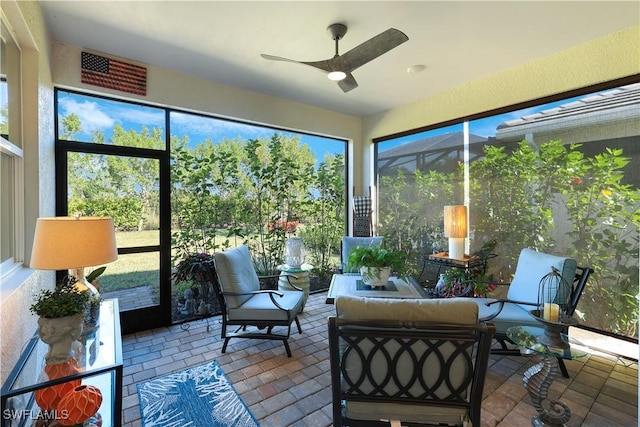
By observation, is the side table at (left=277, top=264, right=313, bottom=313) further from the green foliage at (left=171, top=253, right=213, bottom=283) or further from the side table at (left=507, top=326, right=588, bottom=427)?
the side table at (left=507, top=326, right=588, bottom=427)

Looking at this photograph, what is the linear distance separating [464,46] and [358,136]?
245cm

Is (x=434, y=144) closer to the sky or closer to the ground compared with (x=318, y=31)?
closer to the ground

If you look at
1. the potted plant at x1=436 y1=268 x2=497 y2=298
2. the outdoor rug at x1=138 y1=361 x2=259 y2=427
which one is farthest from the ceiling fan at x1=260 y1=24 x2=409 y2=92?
the outdoor rug at x1=138 y1=361 x2=259 y2=427

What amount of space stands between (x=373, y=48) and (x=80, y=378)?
2.71 metres

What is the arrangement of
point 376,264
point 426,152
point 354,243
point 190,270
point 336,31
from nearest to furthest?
1. point 336,31
2. point 376,264
3. point 190,270
4. point 354,243
5. point 426,152

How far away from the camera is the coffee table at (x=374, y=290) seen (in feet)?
8.84

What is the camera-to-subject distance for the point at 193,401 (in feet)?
6.83

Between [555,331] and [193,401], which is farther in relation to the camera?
[193,401]

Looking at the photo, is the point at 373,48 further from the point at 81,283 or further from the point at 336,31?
the point at 81,283

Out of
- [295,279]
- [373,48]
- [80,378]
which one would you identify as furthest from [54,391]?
A: [373,48]

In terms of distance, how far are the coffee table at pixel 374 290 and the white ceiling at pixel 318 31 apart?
2397mm

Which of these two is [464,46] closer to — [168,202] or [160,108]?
[160,108]

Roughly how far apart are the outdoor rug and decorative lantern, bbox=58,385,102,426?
70cm

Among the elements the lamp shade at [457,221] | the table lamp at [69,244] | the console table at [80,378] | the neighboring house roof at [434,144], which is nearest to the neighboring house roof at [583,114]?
the neighboring house roof at [434,144]
